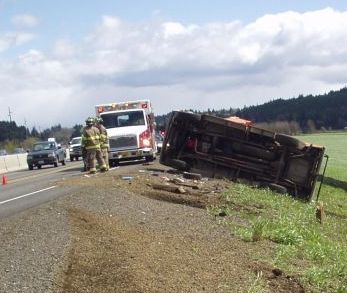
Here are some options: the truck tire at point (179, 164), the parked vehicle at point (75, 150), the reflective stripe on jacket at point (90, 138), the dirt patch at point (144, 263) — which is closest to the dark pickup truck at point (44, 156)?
the parked vehicle at point (75, 150)

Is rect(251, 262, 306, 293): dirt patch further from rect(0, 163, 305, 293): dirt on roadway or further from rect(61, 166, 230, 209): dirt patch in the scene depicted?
rect(61, 166, 230, 209): dirt patch

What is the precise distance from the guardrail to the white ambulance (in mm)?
17238

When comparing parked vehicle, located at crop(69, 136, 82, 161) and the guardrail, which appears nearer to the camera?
the guardrail

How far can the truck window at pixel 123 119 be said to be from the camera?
2844cm

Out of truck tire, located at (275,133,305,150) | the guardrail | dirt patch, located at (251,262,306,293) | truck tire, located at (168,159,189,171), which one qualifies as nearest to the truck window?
truck tire, located at (168,159,189,171)

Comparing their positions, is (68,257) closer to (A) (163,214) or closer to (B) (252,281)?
(B) (252,281)

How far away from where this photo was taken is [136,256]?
7.27m

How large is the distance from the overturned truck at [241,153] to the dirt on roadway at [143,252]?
22.4 feet

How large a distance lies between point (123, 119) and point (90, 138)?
21.2 feet

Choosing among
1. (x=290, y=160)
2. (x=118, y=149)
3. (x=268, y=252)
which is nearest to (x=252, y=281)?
(x=268, y=252)

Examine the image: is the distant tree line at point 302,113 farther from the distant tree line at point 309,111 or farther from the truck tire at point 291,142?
the truck tire at point 291,142

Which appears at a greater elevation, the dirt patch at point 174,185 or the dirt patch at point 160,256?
the dirt patch at point 160,256

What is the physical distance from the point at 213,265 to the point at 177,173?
42.4ft

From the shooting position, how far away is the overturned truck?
19016 millimetres
